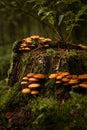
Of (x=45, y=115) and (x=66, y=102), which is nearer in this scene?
(x=45, y=115)

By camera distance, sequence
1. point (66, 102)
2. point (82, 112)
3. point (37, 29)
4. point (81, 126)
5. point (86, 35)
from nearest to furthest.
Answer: point (81, 126), point (82, 112), point (66, 102), point (86, 35), point (37, 29)

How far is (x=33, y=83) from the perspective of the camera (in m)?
4.49

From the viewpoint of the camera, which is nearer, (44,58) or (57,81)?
(57,81)

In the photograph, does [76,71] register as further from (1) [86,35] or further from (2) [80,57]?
(1) [86,35]

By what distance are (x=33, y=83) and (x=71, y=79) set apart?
0.76m

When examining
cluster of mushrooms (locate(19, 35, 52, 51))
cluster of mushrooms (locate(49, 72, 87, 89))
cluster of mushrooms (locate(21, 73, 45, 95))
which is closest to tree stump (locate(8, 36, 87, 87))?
cluster of mushrooms (locate(19, 35, 52, 51))

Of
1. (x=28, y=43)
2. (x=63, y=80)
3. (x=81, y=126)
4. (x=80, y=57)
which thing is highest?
(x=28, y=43)

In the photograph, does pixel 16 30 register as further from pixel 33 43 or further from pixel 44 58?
pixel 44 58

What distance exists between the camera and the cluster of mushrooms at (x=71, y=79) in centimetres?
416

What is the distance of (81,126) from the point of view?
3525 millimetres

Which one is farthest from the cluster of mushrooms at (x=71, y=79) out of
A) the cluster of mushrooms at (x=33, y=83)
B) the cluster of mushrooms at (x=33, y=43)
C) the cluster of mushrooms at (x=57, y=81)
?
the cluster of mushrooms at (x=33, y=43)

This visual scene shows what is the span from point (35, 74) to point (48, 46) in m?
1.07

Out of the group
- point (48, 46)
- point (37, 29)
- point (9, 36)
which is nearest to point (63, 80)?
point (48, 46)

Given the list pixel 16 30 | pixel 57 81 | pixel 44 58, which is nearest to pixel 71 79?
pixel 57 81
